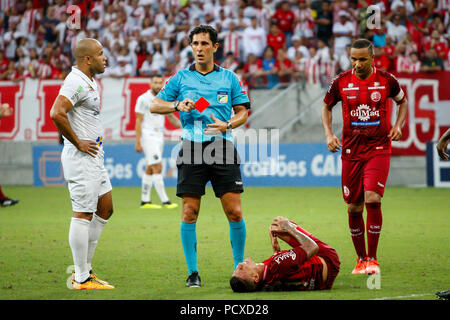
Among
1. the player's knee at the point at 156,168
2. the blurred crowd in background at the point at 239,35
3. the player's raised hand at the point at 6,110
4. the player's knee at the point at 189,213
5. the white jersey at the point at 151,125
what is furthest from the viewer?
the blurred crowd in background at the point at 239,35

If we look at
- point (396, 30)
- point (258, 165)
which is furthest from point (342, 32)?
point (258, 165)

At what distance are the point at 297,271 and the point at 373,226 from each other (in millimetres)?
1407

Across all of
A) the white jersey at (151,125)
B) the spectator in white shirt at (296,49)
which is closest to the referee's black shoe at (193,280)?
the white jersey at (151,125)

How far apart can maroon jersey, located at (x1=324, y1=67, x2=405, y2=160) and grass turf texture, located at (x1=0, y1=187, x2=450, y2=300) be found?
1273 mm

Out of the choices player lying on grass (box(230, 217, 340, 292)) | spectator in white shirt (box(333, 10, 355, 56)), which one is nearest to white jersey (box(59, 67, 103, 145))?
→ player lying on grass (box(230, 217, 340, 292))

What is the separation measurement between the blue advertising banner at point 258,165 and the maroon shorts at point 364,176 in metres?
10.5

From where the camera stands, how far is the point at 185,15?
2255cm

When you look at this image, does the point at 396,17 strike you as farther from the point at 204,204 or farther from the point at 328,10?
the point at 204,204

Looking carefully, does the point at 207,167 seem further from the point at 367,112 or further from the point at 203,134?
the point at 367,112

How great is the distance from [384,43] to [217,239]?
36.6 ft

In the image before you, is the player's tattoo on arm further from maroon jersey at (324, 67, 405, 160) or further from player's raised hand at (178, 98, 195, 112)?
maroon jersey at (324, 67, 405, 160)

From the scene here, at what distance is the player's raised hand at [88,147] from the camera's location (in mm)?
6234

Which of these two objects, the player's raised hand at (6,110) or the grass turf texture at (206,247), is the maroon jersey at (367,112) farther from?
the player's raised hand at (6,110)

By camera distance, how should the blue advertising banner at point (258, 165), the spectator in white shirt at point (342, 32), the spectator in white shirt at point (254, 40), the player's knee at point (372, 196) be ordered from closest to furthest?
the player's knee at point (372, 196)
the blue advertising banner at point (258, 165)
the spectator in white shirt at point (342, 32)
the spectator in white shirt at point (254, 40)
